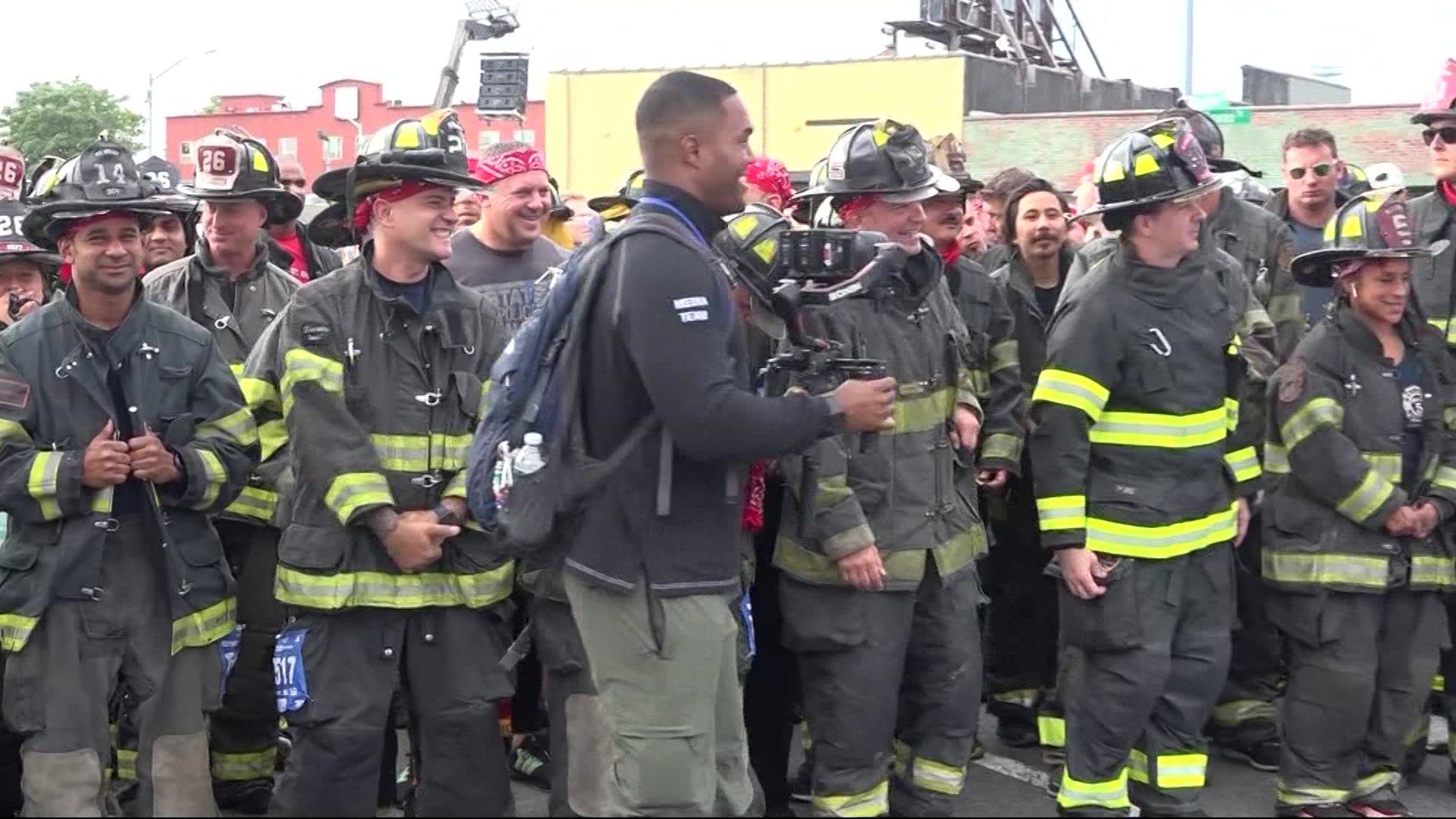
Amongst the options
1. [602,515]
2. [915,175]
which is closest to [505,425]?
[602,515]

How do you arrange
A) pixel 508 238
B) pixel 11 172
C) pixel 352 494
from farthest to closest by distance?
pixel 11 172
pixel 508 238
pixel 352 494

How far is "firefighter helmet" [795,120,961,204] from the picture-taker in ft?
18.0

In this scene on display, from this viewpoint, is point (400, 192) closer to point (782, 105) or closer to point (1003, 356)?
point (1003, 356)

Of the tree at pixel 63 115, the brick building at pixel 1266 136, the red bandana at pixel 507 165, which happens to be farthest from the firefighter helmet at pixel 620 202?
the tree at pixel 63 115

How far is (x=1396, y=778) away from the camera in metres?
6.01

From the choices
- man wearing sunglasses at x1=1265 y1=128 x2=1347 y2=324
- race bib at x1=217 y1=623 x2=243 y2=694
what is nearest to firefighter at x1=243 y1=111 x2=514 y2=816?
race bib at x1=217 y1=623 x2=243 y2=694

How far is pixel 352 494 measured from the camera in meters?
4.90

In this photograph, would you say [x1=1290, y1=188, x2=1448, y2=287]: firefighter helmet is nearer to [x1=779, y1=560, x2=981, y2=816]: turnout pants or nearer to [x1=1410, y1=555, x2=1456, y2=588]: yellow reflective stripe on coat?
[x1=1410, y1=555, x2=1456, y2=588]: yellow reflective stripe on coat

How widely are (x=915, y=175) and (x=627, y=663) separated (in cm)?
217

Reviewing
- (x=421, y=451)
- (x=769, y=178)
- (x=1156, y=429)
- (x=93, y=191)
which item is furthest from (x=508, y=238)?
(x=1156, y=429)

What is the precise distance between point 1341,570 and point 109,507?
4074mm

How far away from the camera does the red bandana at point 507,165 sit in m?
6.77

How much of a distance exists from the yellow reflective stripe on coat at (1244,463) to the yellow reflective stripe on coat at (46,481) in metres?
3.79

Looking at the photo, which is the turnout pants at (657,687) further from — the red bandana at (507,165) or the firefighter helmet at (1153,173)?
the red bandana at (507,165)
